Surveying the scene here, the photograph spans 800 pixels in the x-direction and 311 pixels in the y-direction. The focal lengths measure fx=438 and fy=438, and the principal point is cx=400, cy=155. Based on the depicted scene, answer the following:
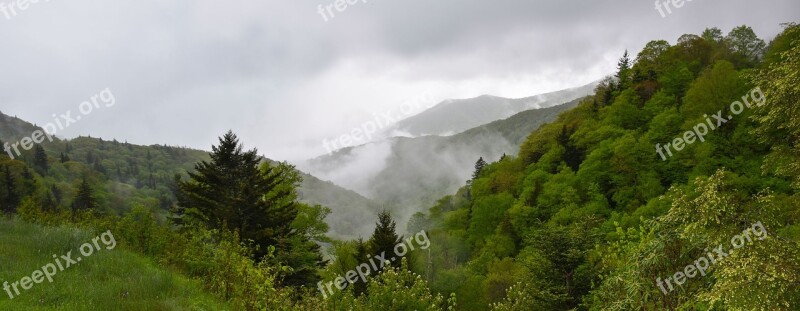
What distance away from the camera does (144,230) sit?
15.4 metres

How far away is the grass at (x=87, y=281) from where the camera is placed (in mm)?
8375

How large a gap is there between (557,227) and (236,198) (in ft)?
68.7

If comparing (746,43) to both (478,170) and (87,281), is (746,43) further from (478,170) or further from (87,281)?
(87,281)

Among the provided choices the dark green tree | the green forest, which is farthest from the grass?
the dark green tree

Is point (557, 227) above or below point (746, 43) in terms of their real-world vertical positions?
below

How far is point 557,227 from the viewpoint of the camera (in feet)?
99.1

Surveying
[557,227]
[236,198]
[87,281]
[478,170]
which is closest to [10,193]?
[236,198]

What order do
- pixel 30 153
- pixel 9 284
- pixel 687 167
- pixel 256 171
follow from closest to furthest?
pixel 9 284 < pixel 256 171 < pixel 687 167 < pixel 30 153

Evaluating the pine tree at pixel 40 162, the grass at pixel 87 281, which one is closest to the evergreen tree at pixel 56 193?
the pine tree at pixel 40 162

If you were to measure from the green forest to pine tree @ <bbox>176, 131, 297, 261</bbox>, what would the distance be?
121 mm

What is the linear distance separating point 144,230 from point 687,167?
48887 mm

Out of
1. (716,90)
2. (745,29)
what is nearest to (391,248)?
(716,90)

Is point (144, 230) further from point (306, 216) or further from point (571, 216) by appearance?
point (571, 216)

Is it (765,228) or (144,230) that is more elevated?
(144,230)
